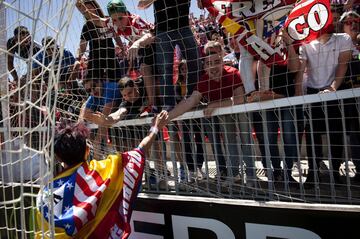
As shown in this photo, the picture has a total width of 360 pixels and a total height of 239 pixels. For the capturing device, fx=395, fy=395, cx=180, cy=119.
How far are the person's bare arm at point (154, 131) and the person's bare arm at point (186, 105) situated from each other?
0.28ft

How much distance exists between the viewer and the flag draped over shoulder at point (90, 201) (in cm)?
234

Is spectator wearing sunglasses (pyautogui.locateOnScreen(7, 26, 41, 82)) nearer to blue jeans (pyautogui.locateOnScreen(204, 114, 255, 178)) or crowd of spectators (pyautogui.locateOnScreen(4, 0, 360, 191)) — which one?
crowd of spectators (pyautogui.locateOnScreen(4, 0, 360, 191))

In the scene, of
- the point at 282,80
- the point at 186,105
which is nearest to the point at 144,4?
the point at 186,105

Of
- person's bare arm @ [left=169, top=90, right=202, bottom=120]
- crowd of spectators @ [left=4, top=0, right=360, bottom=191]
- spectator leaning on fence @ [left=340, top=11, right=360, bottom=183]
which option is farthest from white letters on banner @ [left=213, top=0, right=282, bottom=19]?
person's bare arm @ [left=169, top=90, right=202, bottom=120]

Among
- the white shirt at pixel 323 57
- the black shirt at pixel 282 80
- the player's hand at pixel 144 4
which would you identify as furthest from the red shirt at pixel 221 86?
A: the player's hand at pixel 144 4

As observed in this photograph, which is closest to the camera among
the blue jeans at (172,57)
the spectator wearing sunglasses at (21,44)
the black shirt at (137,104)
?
the spectator wearing sunglasses at (21,44)

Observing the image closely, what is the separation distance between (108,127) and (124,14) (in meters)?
1.05

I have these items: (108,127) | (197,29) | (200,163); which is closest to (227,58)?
(197,29)

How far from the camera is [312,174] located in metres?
2.77

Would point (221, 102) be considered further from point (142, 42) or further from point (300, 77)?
point (142, 42)

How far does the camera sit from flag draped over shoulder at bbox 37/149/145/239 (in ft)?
7.67

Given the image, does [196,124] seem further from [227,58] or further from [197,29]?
[197,29]

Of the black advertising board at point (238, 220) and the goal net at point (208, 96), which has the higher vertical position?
the goal net at point (208, 96)

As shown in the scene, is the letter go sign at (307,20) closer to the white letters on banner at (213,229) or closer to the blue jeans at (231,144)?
the blue jeans at (231,144)
